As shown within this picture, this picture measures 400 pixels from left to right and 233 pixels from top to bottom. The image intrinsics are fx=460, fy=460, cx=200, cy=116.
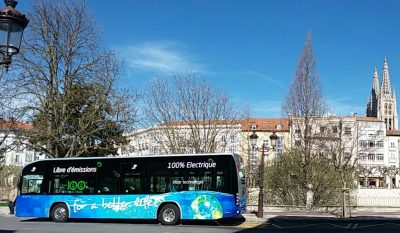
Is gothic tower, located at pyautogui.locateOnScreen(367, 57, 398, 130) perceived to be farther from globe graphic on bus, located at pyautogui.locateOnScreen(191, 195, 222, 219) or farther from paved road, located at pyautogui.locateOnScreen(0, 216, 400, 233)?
globe graphic on bus, located at pyautogui.locateOnScreen(191, 195, 222, 219)

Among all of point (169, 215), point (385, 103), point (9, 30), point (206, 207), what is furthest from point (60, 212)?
point (385, 103)

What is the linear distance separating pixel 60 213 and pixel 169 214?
5.45 metres

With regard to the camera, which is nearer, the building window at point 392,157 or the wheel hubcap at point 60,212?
the wheel hubcap at point 60,212

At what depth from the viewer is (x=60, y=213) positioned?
2159 centimetres

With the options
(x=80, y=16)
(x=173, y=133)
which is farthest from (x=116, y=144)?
(x=80, y=16)

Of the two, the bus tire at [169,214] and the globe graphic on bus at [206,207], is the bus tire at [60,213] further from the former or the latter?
the globe graphic on bus at [206,207]

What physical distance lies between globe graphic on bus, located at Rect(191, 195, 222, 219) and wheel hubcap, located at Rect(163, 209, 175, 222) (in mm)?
971

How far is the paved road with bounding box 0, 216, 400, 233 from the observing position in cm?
1739

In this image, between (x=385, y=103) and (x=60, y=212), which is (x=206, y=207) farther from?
(x=385, y=103)

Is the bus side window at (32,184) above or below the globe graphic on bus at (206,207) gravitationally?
above

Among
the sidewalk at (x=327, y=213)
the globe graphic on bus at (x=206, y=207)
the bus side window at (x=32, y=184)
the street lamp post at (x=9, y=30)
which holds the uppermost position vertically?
the street lamp post at (x=9, y=30)

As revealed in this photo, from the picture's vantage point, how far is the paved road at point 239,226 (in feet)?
57.1

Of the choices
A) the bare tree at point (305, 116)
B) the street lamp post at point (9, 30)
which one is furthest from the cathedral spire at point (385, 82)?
the street lamp post at point (9, 30)

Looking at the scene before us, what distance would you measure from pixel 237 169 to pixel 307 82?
15.3 meters
